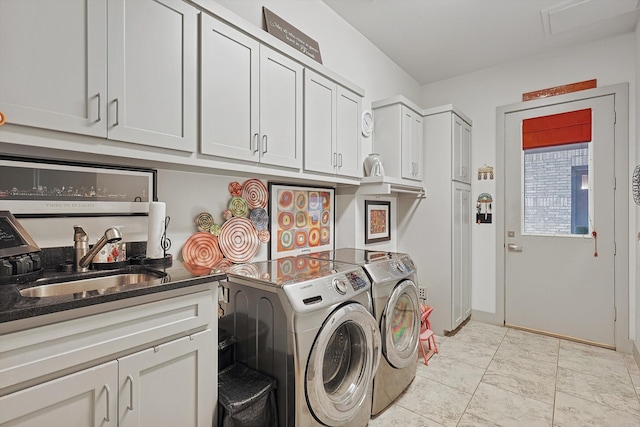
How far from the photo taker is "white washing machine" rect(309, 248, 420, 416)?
1935 mm

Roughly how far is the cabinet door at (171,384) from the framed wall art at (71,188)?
768 mm

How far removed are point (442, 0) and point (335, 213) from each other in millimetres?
1947

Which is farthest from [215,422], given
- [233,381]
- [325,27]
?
[325,27]

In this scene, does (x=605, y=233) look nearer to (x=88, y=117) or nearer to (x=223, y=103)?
(x=223, y=103)

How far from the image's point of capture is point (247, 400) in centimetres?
136

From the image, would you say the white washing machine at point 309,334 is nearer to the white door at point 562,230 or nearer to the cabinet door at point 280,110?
the cabinet door at point 280,110

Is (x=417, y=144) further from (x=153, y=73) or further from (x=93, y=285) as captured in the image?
(x=93, y=285)

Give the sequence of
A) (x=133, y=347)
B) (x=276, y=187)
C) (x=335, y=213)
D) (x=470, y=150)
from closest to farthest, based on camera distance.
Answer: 1. (x=133, y=347)
2. (x=276, y=187)
3. (x=335, y=213)
4. (x=470, y=150)

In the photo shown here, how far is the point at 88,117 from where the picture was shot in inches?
45.1

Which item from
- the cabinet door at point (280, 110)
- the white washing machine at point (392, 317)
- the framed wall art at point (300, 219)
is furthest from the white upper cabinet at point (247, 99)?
the white washing machine at point (392, 317)

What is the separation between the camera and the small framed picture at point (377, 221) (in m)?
3.04

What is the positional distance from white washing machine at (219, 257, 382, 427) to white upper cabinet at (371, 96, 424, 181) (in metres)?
1.48

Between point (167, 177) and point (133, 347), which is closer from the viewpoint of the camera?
point (133, 347)

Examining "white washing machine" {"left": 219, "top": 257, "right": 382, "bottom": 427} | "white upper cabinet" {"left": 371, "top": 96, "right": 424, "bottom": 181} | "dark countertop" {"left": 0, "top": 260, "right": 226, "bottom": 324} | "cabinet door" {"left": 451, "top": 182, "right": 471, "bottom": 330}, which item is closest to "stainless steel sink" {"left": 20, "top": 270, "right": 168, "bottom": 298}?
"dark countertop" {"left": 0, "top": 260, "right": 226, "bottom": 324}
